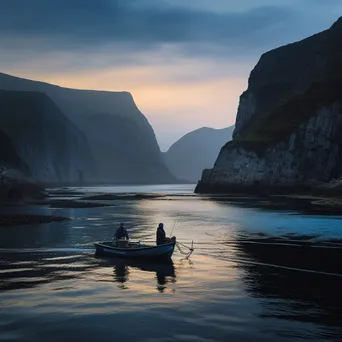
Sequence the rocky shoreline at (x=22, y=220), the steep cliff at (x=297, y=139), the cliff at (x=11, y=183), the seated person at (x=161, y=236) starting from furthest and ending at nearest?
1. the steep cliff at (x=297, y=139)
2. the cliff at (x=11, y=183)
3. the rocky shoreline at (x=22, y=220)
4. the seated person at (x=161, y=236)

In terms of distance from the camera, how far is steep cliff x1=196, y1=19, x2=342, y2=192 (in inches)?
5261

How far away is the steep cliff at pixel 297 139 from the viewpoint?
133625 millimetres

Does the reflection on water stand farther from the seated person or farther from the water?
the seated person

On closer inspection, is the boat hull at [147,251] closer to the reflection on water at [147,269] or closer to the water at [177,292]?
the reflection on water at [147,269]

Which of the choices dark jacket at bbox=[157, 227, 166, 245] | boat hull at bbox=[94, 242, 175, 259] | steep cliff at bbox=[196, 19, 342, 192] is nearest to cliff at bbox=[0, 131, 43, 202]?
steep cliff at bbox=[196, 19, 342, 192]

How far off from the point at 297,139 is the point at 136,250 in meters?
112

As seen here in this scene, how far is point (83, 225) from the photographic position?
62.3m

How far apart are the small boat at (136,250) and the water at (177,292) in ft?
2.41

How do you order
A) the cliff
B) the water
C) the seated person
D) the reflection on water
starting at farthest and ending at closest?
the cliff
the seated person
the reflection on water
the water

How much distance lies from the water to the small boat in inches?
28.9

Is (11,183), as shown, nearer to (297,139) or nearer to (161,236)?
(297,139)

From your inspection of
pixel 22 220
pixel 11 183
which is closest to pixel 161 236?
pixel 22 220

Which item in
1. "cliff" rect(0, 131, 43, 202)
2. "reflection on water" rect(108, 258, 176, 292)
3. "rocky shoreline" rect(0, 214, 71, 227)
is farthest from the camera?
"cliff" rect(0, 131, 43, 202)

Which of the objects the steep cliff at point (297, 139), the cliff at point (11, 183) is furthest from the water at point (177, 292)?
the steep cliff at point (297, 139)
